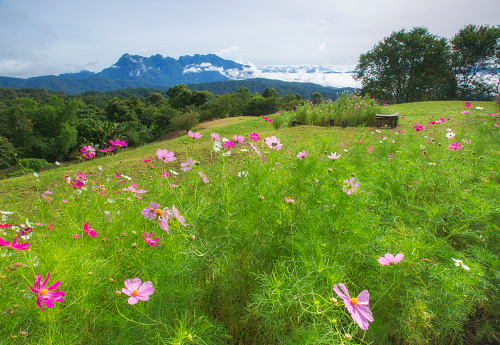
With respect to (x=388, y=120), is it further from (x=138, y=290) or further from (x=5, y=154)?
(x=5, y=154)

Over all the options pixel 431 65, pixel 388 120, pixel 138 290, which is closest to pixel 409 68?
pixel 431 65

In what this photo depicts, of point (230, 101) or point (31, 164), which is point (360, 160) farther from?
point (230, 101)

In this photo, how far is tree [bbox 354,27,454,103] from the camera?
1870 centimetres

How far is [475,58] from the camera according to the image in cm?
1798

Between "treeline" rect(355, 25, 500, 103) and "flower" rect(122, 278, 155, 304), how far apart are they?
22098 millimetres

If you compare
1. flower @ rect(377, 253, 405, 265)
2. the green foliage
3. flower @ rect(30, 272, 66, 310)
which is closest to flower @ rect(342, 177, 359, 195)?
flower @ rect(377, 253, 405, 265)

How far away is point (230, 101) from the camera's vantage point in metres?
27.6

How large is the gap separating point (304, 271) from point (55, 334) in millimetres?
929

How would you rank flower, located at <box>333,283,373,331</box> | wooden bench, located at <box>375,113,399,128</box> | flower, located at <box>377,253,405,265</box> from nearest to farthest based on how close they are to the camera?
flower, located at <box>333,283,373,331</box> < flower, located at <box>377,253,405,265</box> < wooden bench, located at <box>375,113,399,128</box>

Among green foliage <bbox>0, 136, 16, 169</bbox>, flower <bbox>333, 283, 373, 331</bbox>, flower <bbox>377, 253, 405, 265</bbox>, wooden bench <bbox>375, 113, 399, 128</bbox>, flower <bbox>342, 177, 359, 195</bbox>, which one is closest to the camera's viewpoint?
flower <bbox>333, 283, 373, 331</bbox>

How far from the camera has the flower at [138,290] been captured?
693 millimetres

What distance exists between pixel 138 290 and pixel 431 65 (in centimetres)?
2543

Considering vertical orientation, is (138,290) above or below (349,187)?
below

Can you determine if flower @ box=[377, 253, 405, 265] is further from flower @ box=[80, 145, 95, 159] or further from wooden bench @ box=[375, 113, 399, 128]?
wooden bench @ box=[375, 113, 399, 128]
